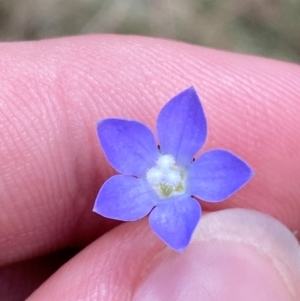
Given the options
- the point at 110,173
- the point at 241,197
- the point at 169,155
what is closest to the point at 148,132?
the point at 169,155

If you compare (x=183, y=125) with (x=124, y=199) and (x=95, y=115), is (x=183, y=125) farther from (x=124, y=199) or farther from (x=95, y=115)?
(x=95, y=115)

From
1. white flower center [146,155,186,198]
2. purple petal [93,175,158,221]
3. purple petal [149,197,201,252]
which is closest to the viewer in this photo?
purple petal [149,197,201,252]

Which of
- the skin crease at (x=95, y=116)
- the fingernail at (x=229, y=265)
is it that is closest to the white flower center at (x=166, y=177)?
the fingernail at (x=229, y=265)

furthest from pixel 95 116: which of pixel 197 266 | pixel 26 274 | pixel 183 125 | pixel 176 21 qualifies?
pixel 176 21

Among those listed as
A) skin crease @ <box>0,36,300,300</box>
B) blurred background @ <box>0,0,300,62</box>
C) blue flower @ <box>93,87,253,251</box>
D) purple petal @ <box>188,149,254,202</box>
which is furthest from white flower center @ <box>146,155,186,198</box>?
blurred background @ <box>0,0,300,62</box>

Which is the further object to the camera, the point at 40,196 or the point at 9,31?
the point at 9,31

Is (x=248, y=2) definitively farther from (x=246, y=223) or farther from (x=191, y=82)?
(x=246, y=223)

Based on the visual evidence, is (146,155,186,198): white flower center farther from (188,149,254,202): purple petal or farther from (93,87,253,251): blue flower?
(188,149,254,202): purple petal

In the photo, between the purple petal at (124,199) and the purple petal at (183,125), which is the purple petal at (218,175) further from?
the purple petal at (124,199)
